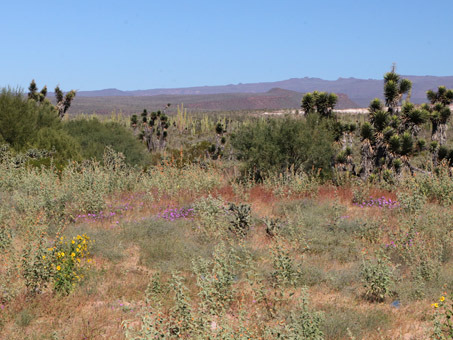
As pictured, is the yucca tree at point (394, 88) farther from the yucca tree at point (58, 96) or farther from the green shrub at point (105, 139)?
the yucca tree at point (58, 96)

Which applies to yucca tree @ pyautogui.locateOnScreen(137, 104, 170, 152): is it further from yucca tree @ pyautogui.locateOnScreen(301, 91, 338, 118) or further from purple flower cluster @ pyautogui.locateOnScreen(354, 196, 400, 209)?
purple flower cluster @ pyautogui.locateOnScreen(354, 196, 400, 209)

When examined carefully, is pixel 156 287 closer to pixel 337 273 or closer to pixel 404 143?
pixel 337 273

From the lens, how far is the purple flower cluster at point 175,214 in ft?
34.7

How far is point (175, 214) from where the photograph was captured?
10.8 m

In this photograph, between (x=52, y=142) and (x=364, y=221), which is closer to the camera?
(x=364, y=221)

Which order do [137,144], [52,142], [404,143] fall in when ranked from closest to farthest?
[52,142] → [404,143] → [137,144]

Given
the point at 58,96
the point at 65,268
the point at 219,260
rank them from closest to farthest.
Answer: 1. the point at 219,260
2. the point at 65,268
3. the point at 58,96

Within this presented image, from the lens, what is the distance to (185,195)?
12.7 meters

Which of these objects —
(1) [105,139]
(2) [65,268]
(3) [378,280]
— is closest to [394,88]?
(1) [105,139]

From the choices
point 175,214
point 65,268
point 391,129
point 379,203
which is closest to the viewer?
point 65,268

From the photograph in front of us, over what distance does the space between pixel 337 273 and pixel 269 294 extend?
1.55m

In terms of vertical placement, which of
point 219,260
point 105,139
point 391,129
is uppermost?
point 391,129

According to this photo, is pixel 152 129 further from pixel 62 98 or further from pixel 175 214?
pixel 175 214

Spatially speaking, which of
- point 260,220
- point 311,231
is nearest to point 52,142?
point 260,220
